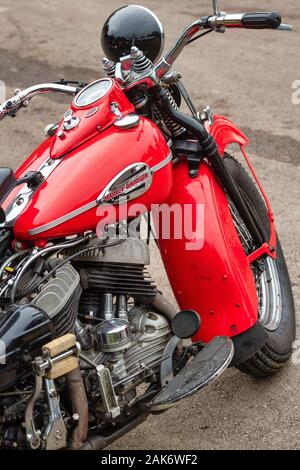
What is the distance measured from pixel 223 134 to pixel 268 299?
822 mm

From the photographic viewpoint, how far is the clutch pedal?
10.2ft

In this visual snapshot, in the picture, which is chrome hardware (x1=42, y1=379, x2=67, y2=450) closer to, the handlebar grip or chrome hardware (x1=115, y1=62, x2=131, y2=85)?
chrome hardware (x1=115, y1=62, x2=131, y2=85)

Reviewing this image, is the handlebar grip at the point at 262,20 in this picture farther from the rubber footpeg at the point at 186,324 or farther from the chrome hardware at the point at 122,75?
the rubber footpeg at the point at 186,324

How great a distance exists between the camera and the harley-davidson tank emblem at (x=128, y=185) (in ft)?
9.96

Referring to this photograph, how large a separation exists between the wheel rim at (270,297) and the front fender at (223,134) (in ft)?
2.04

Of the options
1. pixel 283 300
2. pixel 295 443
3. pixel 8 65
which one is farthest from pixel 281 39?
pixel 295 443

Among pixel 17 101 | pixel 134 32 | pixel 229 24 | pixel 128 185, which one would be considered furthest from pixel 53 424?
pixel 229 24

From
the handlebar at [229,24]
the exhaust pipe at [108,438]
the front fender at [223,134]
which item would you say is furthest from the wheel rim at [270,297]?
the handlebar at [229,24]

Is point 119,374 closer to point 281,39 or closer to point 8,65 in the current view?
point 8,65

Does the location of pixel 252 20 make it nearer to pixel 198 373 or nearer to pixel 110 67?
pixel 110 67

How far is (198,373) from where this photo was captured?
3.21 metres

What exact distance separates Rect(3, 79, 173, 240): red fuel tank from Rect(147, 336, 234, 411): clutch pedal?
2.01 ft

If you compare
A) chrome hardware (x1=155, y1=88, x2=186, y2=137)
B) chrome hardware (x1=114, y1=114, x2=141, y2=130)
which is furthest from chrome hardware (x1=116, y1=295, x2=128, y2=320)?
chrome hardware (x1=155, y1=88, x2=186, y2=137)
